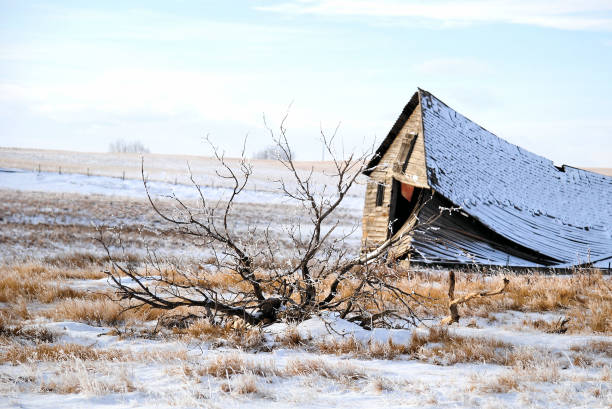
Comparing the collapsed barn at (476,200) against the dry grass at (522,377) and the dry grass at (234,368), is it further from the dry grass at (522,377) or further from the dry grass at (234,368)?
the dry grass at (234,368)

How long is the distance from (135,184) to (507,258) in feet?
122

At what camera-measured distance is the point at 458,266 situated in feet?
42.9

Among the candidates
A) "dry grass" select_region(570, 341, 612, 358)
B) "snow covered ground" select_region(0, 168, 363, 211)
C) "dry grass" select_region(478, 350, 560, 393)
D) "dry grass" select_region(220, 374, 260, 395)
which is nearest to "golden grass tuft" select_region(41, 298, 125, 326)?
"dry grass" select_region(220, 374, 260, 395)

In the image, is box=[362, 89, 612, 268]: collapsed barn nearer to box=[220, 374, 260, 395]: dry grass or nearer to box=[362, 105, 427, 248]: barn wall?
box=[362, 105, 427, 248]: barn wall

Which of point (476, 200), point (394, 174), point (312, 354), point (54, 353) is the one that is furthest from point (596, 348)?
point (394, 174)

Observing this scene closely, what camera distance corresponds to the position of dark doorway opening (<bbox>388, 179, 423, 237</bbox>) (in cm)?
1405

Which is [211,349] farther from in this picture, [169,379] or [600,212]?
[600,212]

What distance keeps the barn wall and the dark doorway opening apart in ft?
0.49

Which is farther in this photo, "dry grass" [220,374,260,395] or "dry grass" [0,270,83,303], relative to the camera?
"dry grass" [0,270,83,303]

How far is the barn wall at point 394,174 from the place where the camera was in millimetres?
13102

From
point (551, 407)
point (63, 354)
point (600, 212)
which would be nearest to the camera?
point (551, 407)

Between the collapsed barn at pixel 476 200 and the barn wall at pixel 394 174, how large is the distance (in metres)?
0.02

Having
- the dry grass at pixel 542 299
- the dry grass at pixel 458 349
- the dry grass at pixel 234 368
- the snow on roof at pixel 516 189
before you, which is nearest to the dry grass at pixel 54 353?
the dry grass at pixel 234 368

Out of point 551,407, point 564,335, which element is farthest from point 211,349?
point 564,335
